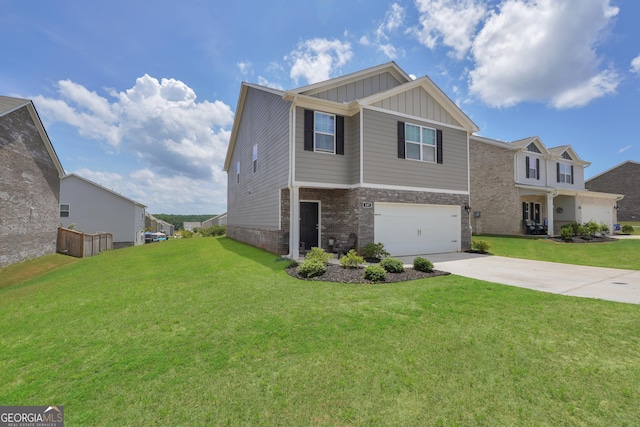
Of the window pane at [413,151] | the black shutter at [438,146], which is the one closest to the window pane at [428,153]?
the black shutter at [438,146]

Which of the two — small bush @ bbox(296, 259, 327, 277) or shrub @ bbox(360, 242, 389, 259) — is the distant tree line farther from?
small bush @ bbox(296, 259, 327, 277)

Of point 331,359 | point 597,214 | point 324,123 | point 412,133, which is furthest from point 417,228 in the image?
point 597,214

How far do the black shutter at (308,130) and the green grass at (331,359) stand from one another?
6.36 metres

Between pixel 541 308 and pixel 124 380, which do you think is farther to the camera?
pixel 541 308

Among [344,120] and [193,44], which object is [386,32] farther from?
[193,44]

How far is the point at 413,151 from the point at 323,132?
13.6 ft

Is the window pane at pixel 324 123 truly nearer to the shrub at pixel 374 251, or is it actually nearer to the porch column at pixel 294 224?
the porch column at pixel 294 224

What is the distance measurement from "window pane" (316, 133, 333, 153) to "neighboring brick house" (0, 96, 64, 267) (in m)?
13.5

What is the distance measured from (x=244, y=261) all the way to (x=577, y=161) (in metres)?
30.4

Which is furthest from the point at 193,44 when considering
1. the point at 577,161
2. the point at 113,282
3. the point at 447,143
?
the point at 577,161

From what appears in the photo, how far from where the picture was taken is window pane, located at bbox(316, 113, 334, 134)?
10.9m

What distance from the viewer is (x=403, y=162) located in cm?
1181

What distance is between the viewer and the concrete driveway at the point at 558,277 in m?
5.89

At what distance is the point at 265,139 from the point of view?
1349 centimetres
